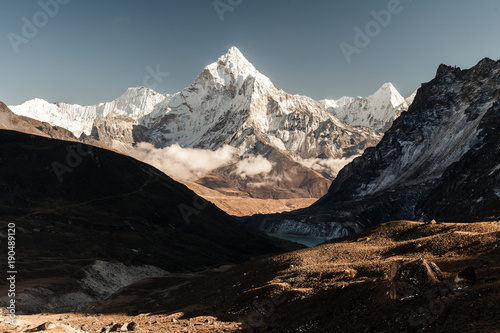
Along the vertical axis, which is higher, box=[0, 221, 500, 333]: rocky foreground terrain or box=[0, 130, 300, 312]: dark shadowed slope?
box=[0, 130, 300, 312]: dark shadowed slope

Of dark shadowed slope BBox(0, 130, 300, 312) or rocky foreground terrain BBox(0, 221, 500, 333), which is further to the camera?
dark shadowed slope BBox(0, 130, 300, 312)

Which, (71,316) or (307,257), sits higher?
(307,257)

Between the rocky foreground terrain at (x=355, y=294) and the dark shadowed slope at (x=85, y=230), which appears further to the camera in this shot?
the dark shadowed slope at (x=85, y=230)

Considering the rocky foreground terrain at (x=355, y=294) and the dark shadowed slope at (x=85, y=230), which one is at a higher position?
the dark shadowed slope at (x=85, y=230)

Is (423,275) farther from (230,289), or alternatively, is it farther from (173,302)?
(173,302)

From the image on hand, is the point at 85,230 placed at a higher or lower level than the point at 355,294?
higher

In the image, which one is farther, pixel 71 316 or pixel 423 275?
pixel 71 316

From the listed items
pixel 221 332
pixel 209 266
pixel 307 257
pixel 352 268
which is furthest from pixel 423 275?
pixel 209 266

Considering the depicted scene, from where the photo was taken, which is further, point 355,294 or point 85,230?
point 85,230
